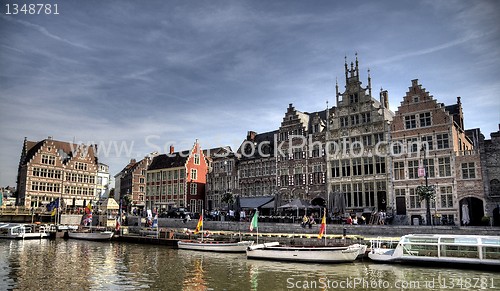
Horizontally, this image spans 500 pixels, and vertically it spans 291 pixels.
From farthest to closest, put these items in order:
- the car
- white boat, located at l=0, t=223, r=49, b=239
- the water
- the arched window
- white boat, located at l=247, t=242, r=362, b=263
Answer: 1. the car
2. white boat, located at l=0, t=223, r=49, b=239
3. the arched window
4. white boat, located at l=247, t=242, r=362, b=263
5. the water

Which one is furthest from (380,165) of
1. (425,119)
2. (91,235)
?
(91,235)

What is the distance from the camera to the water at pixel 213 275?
1781 cm

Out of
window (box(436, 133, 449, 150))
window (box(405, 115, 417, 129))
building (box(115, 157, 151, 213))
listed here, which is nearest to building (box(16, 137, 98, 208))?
building (box(115, 157, 151, 213))

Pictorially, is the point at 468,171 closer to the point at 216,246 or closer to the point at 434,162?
the point at 434,162

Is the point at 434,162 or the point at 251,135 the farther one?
the point at 251,135

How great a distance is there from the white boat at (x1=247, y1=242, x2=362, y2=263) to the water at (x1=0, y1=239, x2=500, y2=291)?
647 mm

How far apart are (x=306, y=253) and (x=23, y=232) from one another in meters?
34.2

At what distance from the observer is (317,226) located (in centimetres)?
3434

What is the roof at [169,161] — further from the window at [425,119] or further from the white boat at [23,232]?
the window at [425,119]

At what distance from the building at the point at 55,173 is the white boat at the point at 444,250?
2161 inches

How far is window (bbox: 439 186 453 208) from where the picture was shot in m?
35.6

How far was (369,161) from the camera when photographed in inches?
1602

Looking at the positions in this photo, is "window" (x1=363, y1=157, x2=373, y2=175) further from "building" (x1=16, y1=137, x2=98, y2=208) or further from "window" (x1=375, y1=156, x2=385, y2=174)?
"building" (x1=16, y1=137, x2=98, y2=208)

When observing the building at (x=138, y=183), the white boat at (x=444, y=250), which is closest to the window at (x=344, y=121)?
the white boat at (x=444, y=250)
